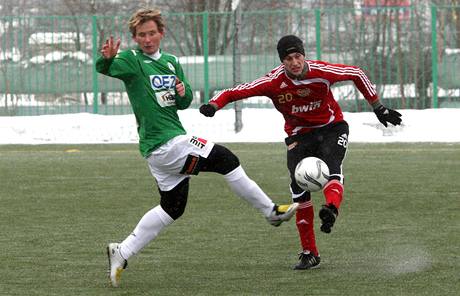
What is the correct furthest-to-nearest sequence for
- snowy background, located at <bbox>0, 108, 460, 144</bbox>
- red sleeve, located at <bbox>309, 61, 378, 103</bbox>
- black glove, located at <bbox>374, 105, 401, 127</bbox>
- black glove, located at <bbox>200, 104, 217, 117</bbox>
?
snowy background, located at <bbox>0, 108, 460, 144</bbox>
black glove, located at <bbox>374, 105, 401, 127</bbox>
red sleeve, located at <bbox>309, 61, 378, 103</bbox>
black glove, located at <bbox>200, 104, 217, 117</bbox>

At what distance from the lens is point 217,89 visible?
26.8 m

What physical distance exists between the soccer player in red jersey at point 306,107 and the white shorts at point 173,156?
1.16 feet

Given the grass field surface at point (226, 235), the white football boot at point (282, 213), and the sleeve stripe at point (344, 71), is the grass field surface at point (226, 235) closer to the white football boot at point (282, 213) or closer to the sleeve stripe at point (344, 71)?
the white football boot at point (282, 213)

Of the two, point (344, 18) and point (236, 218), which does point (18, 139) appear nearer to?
point (344, 18)

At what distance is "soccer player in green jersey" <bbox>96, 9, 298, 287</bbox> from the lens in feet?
26.7

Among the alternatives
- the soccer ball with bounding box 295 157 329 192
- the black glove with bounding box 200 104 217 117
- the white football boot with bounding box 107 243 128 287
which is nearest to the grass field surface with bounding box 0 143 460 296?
the white football boot with bounding box 107 243 128 287

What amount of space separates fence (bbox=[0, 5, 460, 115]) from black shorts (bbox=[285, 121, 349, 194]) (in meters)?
16.4

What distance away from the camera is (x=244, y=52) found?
26.6 m

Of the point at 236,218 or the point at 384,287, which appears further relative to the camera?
the point at 236,218

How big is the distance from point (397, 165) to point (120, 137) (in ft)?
27.3

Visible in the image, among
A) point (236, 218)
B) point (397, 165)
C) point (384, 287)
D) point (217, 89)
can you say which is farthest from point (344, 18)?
point (384, 287)

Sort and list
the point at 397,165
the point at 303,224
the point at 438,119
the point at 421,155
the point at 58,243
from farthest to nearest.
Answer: the point at 438,119 → the point at 421,155 → the point at 397,165 → the point at 58,243 → the point at 303,224

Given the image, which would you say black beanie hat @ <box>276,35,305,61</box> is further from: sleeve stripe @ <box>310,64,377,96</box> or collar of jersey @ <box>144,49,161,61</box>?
collar of jersey @ <box>144,49,161,61</box>

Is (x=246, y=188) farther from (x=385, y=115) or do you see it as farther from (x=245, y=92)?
(x=385, y=115)
